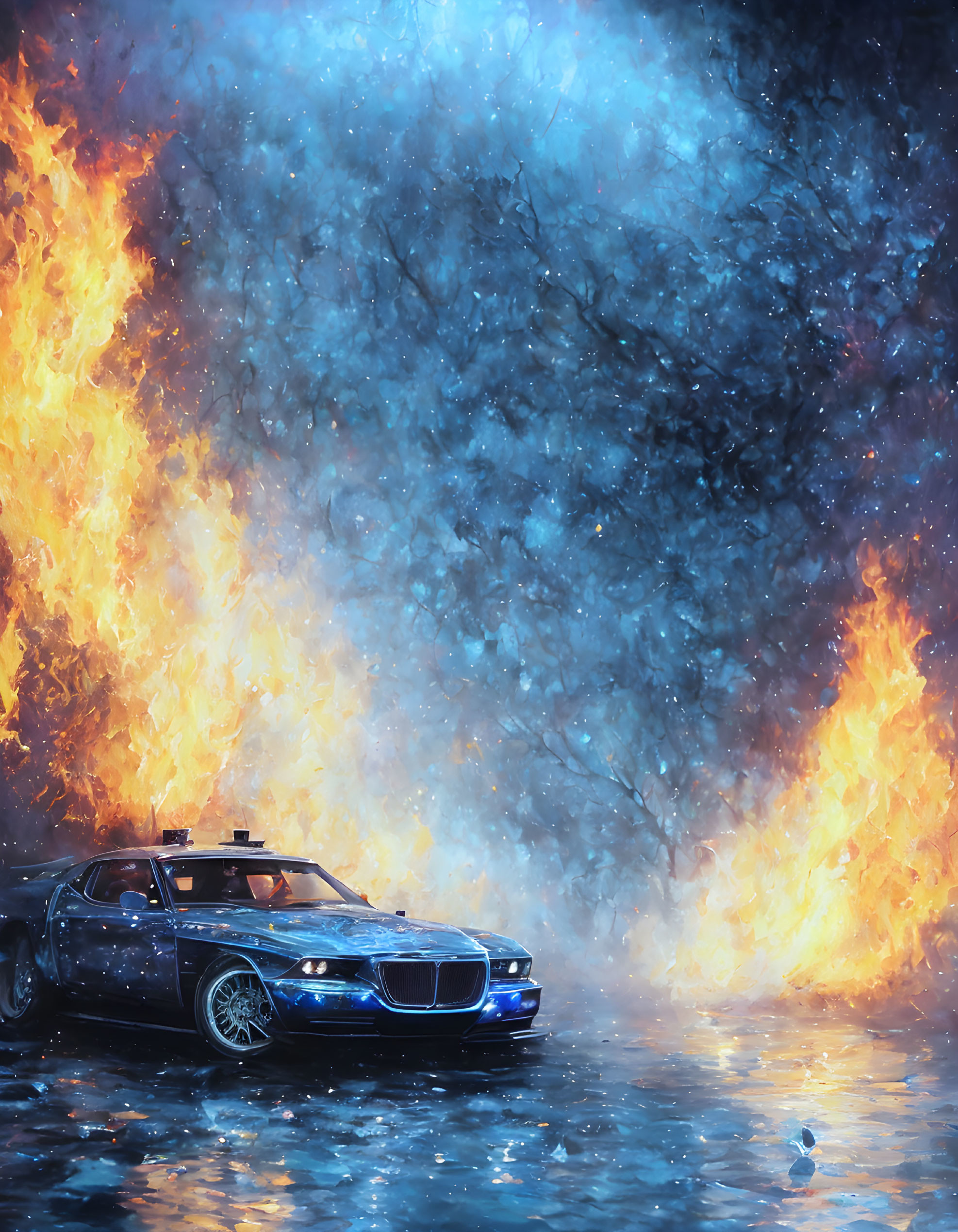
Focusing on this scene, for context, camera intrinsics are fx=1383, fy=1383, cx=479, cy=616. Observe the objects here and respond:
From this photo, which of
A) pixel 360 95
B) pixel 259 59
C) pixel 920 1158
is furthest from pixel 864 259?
pixel 920 1158

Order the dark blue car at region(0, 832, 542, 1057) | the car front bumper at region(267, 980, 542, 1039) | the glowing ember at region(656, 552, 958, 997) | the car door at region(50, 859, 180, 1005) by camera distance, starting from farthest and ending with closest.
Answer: the glowing ember at region(656, 552, 958, 997) < the car door at region(50, 859, 180, 1005) < the dark blue car at region(0, 832, 542, 1057) < the car front bumper at region(267, 980, 542, 1039)

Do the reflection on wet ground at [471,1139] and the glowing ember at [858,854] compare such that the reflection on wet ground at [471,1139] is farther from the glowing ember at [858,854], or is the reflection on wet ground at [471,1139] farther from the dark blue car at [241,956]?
the glowing ember at [858,854]

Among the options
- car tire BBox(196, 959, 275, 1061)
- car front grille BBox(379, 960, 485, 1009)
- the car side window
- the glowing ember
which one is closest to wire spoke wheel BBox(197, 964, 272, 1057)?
car tire BBox(196, 959, 275, 1061)

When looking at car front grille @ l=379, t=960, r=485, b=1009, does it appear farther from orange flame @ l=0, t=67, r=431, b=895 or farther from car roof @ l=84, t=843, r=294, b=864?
orange flame @ l=0, t=67, r=431, b=895

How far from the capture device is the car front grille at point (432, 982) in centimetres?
771

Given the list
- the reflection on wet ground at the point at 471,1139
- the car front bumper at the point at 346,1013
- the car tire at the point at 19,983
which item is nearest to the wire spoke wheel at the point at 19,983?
the car tire at the point at 19,983

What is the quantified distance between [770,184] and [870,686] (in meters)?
6.41

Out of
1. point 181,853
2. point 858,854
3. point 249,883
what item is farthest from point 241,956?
point 858,854

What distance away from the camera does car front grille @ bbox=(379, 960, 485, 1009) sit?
771cm

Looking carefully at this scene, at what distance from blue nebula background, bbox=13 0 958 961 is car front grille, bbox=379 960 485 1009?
25.7 feet

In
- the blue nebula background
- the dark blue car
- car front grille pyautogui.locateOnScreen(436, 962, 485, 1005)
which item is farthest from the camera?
the blue nebula background

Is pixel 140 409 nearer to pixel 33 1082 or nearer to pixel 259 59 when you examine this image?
pixel 259 59

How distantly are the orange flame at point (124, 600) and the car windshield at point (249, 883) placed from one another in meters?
8.24

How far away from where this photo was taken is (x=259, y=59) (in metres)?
17.9
